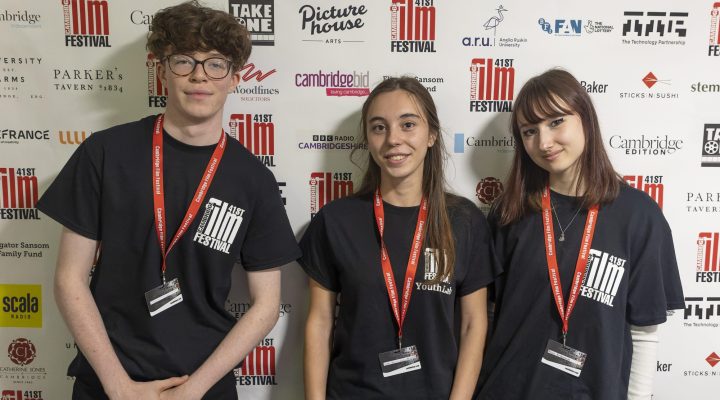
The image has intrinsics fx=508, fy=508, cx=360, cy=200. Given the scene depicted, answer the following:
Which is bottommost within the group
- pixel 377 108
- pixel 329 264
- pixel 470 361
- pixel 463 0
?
pixel 470 361

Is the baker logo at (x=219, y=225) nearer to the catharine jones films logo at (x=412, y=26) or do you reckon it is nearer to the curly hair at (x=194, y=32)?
the curly hair at (x=194, y=32)

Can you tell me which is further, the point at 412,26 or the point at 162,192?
the point at 412,26

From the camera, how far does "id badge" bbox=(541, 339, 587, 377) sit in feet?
5.56

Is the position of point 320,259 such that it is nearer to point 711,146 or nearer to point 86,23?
point 86,23

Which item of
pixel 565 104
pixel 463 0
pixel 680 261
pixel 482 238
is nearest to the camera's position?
pixel 565 104

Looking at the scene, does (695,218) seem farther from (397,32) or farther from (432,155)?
(397,32)

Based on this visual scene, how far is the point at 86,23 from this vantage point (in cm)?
198

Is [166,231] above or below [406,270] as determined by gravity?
above

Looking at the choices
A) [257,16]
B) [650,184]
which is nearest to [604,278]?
[650,184]

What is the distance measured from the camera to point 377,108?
1.76m

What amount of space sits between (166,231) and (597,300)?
1451 mm

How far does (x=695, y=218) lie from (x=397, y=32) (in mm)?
1454

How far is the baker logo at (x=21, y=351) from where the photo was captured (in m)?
2.14

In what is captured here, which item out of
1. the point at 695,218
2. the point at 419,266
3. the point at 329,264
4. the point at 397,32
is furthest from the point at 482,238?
the point at 695,218
